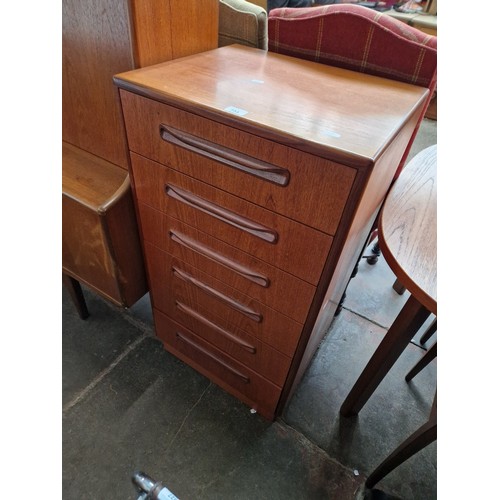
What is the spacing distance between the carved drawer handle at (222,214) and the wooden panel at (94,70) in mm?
181

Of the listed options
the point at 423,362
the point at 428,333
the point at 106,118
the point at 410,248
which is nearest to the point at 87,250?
the point at 106,118

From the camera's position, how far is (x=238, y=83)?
2.19ft

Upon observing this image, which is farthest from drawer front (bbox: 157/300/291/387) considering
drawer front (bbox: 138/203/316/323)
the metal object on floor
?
the metal object on floor

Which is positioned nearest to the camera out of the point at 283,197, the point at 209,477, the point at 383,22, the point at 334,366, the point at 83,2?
the point at 283,197

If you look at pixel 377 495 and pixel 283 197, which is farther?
pixel 377 495

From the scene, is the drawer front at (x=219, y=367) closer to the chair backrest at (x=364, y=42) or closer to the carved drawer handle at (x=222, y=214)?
the carved drawer handle at (x=222, y=214)

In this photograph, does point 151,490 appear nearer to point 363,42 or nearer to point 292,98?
point 292,98

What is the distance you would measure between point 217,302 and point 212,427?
491mm

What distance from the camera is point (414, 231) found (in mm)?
720

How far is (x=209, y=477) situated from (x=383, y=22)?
1.34 meters

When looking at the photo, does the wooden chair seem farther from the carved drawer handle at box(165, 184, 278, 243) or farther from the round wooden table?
the carved drawer handle at box(165, 184, 278, 243)

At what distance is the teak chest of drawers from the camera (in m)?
0.53

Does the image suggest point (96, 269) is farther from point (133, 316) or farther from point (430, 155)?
point (430, 155)
